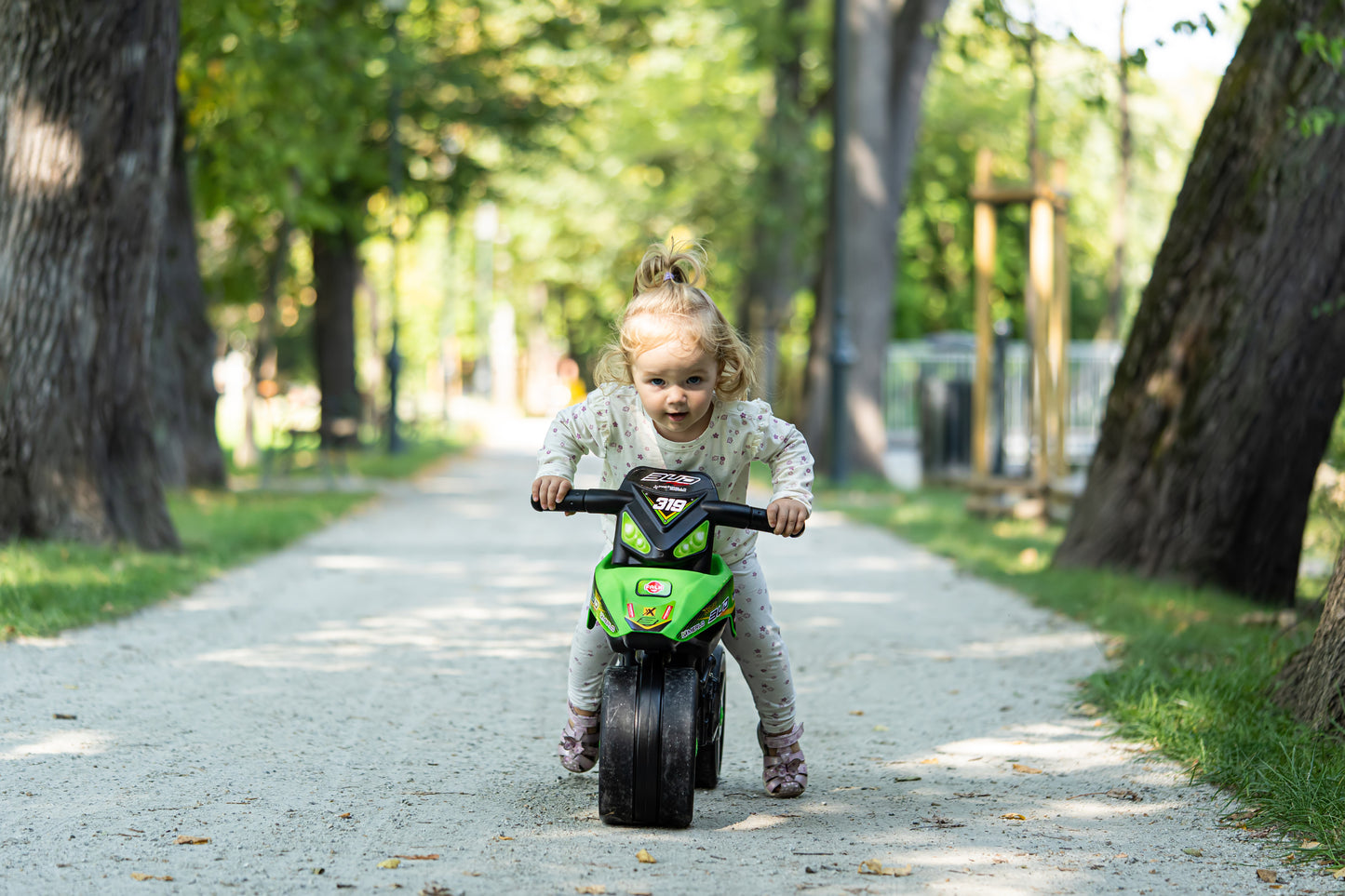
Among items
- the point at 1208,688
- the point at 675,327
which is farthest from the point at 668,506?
the point at 1208,688

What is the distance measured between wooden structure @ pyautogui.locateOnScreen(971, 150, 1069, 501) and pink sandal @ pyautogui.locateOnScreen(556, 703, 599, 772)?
9.22m

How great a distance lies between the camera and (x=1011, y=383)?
992 inches

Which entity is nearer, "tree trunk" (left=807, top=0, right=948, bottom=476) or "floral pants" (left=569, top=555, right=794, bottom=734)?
"floral pants" (left=569, top=555, right=794, bottom=734)

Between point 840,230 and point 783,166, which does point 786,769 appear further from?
point 783,166

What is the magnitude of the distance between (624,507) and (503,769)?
A: 4.22 feet

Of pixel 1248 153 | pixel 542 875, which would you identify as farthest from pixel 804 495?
pixel 1248 153

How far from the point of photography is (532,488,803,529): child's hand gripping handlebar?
4.09 meters

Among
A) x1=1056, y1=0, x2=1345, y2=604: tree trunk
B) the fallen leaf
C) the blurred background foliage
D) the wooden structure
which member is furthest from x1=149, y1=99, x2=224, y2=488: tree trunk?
the fallen leaf

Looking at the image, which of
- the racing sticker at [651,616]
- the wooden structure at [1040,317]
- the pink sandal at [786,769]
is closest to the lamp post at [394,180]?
the wooden structure at [1040,317]

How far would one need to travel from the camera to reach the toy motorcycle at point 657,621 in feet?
13.4

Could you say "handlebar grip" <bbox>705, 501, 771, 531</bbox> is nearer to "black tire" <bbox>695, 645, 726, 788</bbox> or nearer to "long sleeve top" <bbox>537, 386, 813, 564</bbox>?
"long sleeve top" <bbox>537, 386, 813, 564</bbox>

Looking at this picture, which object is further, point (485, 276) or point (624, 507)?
point (485, 276)

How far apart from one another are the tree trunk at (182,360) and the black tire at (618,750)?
451 inches

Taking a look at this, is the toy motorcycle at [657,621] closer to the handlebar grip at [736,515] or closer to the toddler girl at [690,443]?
the handlebar grip at [736,515]
